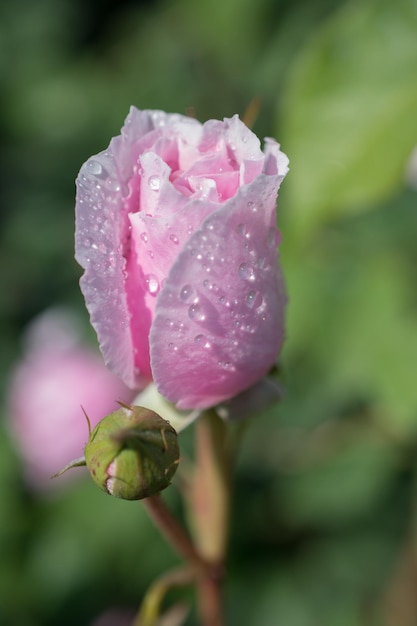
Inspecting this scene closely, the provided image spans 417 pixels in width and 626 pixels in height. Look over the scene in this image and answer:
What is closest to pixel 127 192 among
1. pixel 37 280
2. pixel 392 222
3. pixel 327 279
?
pixel 327 279

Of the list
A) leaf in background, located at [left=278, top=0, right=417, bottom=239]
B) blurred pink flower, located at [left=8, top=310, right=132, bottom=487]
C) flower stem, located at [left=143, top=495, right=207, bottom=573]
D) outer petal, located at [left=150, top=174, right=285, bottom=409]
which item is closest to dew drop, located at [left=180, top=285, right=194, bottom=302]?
outer petal, located at [left=150, top=174, right=285, bottom=409]

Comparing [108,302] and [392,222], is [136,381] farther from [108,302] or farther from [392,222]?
[392,222]

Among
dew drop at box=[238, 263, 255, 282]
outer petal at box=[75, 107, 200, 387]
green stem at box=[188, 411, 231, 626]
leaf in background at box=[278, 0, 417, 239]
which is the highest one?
outer petal at box=[75, 107, 200, 387]

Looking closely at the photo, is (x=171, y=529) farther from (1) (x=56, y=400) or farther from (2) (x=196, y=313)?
(1) (x=56, y=400)

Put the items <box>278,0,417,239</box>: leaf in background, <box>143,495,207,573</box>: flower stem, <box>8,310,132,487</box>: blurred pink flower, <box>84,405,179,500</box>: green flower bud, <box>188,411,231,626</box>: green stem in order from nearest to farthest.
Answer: <box>84,405,179,500</box>: green flower bud → <box>143,495,207,573</box>: flower stem → <box>188,411,231,626</box>: green stem → <box>278,0,417,239</box>: leaf in background → <box>8,310,132,487</box>: blurred pink flower

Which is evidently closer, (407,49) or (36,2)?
(407,49)

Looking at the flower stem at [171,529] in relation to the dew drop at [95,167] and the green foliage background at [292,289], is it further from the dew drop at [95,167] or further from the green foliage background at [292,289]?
the green foliage background at [292,289]

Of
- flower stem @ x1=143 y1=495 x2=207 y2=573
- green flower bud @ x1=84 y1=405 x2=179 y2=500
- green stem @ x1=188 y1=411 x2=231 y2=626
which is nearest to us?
green flower bud @ x1=84 y1=405 x2=179 y2=500

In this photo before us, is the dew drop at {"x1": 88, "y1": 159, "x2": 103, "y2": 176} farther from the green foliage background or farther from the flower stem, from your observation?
the green foliage background
